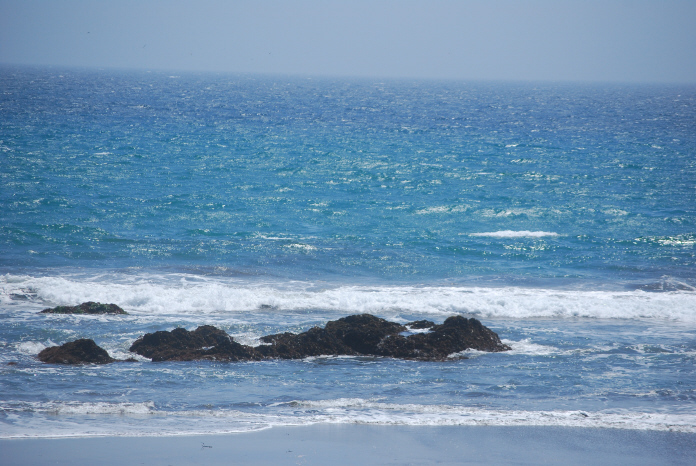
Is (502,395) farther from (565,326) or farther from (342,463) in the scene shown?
(565,326)

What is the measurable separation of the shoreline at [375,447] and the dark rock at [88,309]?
278 inches

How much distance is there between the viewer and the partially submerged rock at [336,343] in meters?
12.2

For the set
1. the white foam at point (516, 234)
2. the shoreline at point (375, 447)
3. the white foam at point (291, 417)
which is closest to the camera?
the shoreline at point (375, 447)

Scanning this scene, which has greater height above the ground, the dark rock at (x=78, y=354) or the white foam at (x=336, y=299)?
the dark rock at (x=78, y=354)

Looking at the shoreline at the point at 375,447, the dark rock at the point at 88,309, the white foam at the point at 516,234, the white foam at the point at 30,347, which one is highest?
the white foam at the point at 516,234

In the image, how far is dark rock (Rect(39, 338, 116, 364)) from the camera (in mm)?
11484

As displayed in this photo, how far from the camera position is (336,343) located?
A: 12750 millimetres

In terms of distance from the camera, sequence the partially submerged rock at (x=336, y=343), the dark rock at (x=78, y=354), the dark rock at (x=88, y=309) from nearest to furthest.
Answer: the dark rock at (x=78, y=354), the partially submerged rock at (x=336, y=343), the dark rock at (x=88, y=309)

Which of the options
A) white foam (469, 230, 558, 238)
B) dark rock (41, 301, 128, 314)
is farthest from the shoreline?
white foam (469, 230, 558, 238)

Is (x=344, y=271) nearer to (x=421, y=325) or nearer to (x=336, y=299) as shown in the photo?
(x=336, y=299)

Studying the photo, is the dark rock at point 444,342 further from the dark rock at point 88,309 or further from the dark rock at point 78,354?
the dark rock at point 88,309

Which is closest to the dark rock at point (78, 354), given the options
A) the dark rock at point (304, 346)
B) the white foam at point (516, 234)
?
the dark rock at point (304, 346)

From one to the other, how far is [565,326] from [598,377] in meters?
3.97

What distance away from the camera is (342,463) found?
7.88 metres
